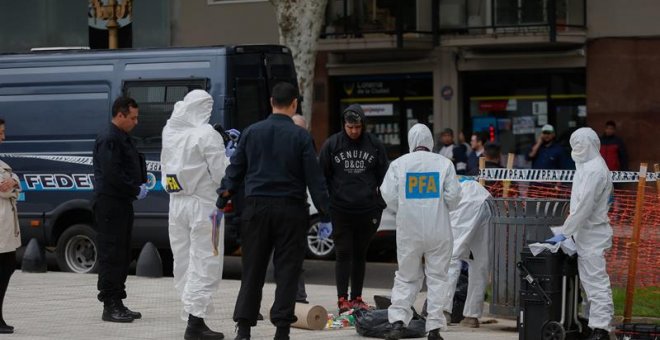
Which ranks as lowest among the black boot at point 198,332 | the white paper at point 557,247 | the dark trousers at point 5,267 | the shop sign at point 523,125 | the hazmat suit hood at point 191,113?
the black boot at point 198,332

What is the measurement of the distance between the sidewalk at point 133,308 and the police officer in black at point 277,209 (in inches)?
48.2

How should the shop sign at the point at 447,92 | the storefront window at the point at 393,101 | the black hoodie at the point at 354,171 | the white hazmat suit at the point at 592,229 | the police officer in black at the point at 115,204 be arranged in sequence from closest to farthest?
the white hazmat suit at the point at 592,229 → the police officer in black at the point at 115,204 → the black hoodie at the point at 354,171 → the shop sign at the point at 447,92 → the storefront window at the point at 393,101

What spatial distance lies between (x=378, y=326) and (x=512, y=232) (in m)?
1.58

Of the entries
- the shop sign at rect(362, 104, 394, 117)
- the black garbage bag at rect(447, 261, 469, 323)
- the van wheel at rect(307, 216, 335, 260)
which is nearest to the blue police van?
the van wheel at rect(307, 216, 335, 260)

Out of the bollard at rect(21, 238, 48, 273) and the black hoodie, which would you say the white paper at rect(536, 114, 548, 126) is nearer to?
the bollard at rect(21, 238, 48, 273)

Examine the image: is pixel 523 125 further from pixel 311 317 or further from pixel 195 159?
pixel 195 159

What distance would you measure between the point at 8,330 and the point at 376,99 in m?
17.7

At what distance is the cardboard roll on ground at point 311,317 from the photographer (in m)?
11.4

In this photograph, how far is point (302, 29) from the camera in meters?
22.8

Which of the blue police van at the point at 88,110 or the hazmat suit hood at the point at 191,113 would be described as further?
the blue police van at the point at 88,110

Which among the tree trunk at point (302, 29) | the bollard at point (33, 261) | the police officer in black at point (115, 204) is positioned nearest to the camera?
the police officer in black at point (115, 204)

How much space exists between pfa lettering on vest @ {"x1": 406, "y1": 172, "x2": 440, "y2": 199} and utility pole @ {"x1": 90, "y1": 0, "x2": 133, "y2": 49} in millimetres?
13113

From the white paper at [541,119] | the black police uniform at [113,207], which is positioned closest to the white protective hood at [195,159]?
the black police uniform at [113,207]

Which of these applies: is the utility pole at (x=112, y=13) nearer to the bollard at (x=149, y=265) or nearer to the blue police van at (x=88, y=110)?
the blue police van at (x=88, y=110)
